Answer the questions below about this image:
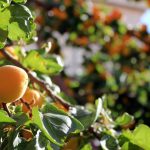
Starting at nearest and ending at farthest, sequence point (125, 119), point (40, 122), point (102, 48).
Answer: point (40, 122), point (125, 119), point (102, 48)

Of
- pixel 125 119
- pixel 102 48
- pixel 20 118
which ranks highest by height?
pixel 20 118

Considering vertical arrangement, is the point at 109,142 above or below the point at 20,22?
below

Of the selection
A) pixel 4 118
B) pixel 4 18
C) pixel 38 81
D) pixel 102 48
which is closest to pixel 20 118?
pixel 4 118

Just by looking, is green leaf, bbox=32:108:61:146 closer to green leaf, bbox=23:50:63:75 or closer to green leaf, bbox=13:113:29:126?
green leaf, bbox=13:113:29:126

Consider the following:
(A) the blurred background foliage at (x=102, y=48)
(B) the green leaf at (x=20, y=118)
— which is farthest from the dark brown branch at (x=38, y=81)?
(A) the blurred background foliage at (x=102, y=48)

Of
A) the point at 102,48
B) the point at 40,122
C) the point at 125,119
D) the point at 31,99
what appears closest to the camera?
the point at 40,122

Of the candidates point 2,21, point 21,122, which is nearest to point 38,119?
point 21,122

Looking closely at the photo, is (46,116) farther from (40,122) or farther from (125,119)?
(125,119)

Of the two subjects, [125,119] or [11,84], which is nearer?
[11,84]

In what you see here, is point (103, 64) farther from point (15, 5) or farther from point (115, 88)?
point (15, 5)
